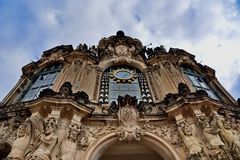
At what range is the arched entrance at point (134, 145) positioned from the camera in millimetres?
9406

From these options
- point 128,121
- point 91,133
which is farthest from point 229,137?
point 91,133

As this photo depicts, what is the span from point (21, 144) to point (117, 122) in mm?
3686

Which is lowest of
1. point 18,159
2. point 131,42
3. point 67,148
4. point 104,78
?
point 18,159

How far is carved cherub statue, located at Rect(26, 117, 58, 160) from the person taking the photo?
7965 mm

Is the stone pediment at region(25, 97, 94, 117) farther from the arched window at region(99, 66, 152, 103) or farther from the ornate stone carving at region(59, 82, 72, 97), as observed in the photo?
the arched window at region(99, 66, 152, 103)

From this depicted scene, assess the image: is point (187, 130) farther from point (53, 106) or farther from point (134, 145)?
point (53, 106)

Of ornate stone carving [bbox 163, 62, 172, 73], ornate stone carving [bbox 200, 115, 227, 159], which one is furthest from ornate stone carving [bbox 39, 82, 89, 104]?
ornate stone carving [bbox 163, 62, 172, 73]

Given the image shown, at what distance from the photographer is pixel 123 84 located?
15.0 metres

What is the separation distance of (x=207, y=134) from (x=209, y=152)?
0.69m

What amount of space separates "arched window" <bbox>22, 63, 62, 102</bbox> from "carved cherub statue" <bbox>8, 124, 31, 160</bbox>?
189 inches

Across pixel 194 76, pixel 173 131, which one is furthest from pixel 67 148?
pixel 194 76

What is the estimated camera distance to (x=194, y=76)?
16484mm

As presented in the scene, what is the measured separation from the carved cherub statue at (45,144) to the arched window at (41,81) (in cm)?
507

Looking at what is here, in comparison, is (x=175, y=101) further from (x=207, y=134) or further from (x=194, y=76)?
(x=194, y=76)
